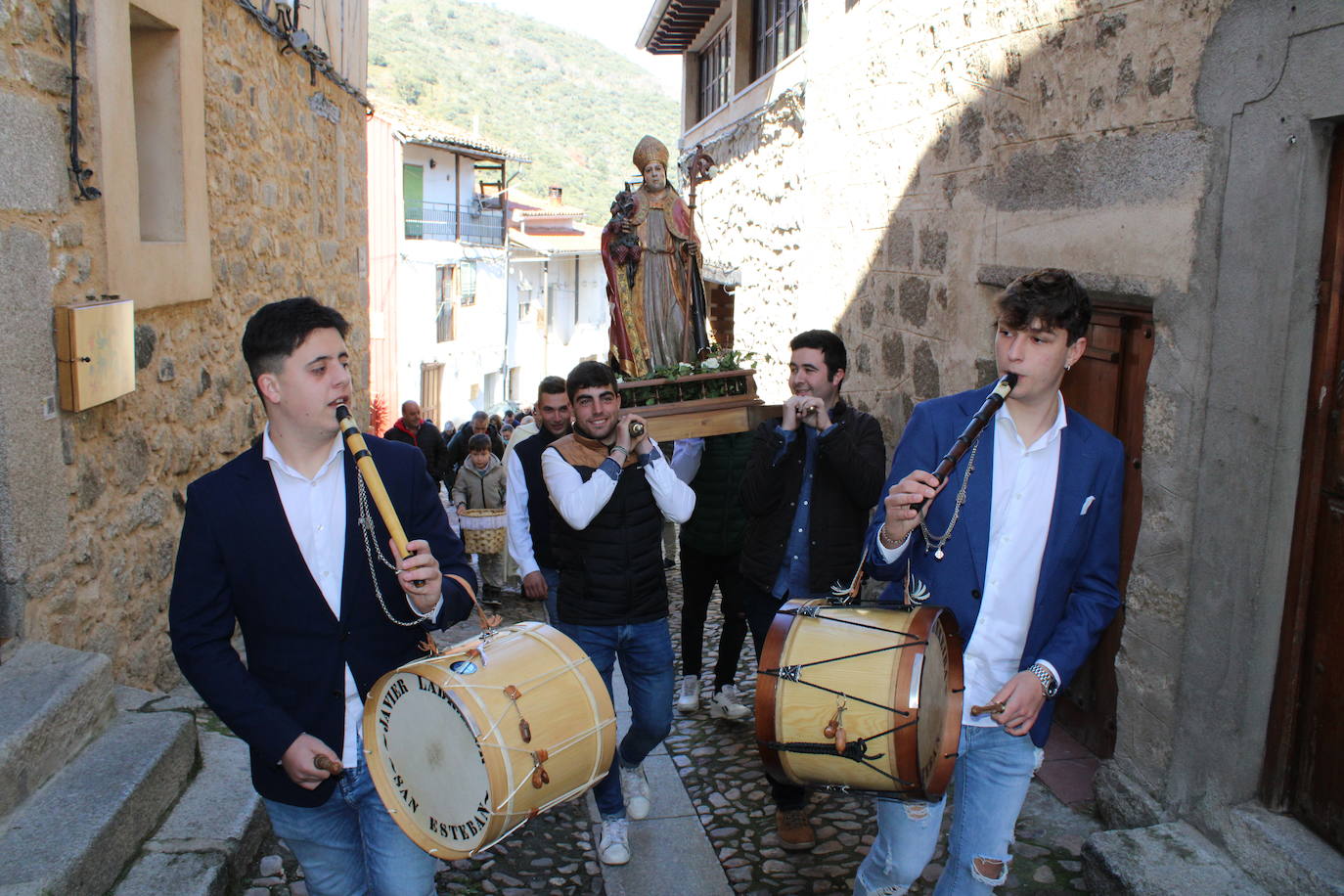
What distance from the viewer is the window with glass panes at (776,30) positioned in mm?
8484

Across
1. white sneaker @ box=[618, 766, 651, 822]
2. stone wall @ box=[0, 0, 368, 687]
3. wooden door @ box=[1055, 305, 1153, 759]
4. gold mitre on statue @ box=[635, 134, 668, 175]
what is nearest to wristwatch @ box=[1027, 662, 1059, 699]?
wooden door @ box=[1055, 305, 1153, 759]

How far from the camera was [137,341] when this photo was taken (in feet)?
14.0

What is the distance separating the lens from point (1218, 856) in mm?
3168

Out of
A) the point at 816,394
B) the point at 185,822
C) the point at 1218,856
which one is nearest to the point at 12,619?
the point at 185,822

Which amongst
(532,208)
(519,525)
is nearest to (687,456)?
(519,525)

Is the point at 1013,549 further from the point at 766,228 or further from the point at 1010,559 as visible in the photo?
the point at 766,228

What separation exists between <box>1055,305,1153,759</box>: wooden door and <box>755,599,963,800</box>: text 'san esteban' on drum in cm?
168

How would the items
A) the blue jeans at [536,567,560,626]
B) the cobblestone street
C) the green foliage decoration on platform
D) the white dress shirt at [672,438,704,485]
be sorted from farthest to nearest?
the white dress shirt at [672,438,704,485], the blue jeans at [536,567,560,626], the green foliage decoration on platform, the cobblestone street

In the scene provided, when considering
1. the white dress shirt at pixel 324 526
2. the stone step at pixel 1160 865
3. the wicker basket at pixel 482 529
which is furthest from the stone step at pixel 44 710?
the wicker basket at pixel 482 529

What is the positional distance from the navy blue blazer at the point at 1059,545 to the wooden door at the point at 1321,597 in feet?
2.50

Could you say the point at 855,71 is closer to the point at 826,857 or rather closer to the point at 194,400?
the point at 194,400

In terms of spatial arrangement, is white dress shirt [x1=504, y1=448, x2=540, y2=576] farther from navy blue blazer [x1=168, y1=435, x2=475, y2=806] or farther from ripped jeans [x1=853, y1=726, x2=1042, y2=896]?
ripped jeans [x1=853, y1=726, x2=1042, y2=896]

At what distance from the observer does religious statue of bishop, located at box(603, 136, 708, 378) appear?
4980 mm

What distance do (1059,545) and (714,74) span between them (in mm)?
11040
